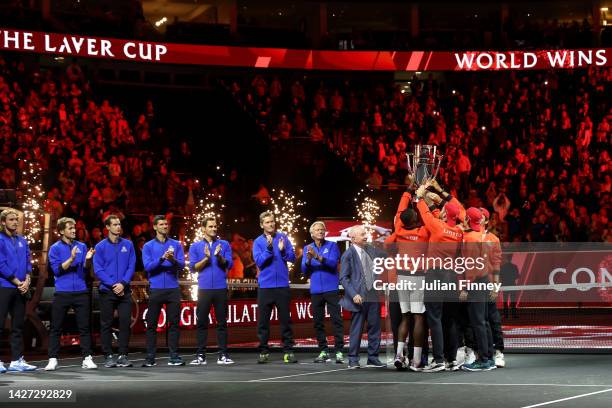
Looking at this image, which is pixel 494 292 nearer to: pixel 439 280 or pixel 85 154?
pixel 439 280

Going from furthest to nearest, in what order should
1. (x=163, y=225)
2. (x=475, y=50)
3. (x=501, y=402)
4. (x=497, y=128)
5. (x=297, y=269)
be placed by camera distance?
(x=475, y=50) < (x=497, y=128) < (x=297, y=269) < (x=163, y=225) < (x=501, y=402)

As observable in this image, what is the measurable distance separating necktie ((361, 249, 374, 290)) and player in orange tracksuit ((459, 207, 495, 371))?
1389mm

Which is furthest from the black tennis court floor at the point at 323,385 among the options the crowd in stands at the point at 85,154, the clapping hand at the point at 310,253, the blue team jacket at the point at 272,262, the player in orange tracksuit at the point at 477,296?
the crowd in stands at the point at 85,154

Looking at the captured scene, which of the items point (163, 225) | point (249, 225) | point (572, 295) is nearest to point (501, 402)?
point (163, 225)

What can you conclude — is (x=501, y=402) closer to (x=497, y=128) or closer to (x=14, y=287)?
(x=14, y=287)

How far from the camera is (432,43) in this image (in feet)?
121

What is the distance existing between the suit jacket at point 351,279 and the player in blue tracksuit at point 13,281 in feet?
14.2

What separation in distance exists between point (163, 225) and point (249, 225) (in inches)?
513

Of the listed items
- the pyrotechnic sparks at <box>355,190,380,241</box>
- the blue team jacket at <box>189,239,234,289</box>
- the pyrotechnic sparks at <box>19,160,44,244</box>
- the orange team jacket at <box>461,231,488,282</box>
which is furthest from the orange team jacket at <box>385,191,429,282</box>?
the pyrotechnic sparks at <box>355,190,380,241</box>

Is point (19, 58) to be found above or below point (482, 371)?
above

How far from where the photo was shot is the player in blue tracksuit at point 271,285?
15164 millimetres

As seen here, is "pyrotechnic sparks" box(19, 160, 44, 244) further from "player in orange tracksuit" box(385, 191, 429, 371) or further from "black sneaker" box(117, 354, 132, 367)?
"player in orange tracksuit" box(385, 191, 429, 371)

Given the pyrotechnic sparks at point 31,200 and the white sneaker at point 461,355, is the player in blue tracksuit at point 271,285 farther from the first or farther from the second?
the pyrotechnic sparks at point 31,200

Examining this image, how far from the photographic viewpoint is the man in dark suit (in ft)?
47.5
